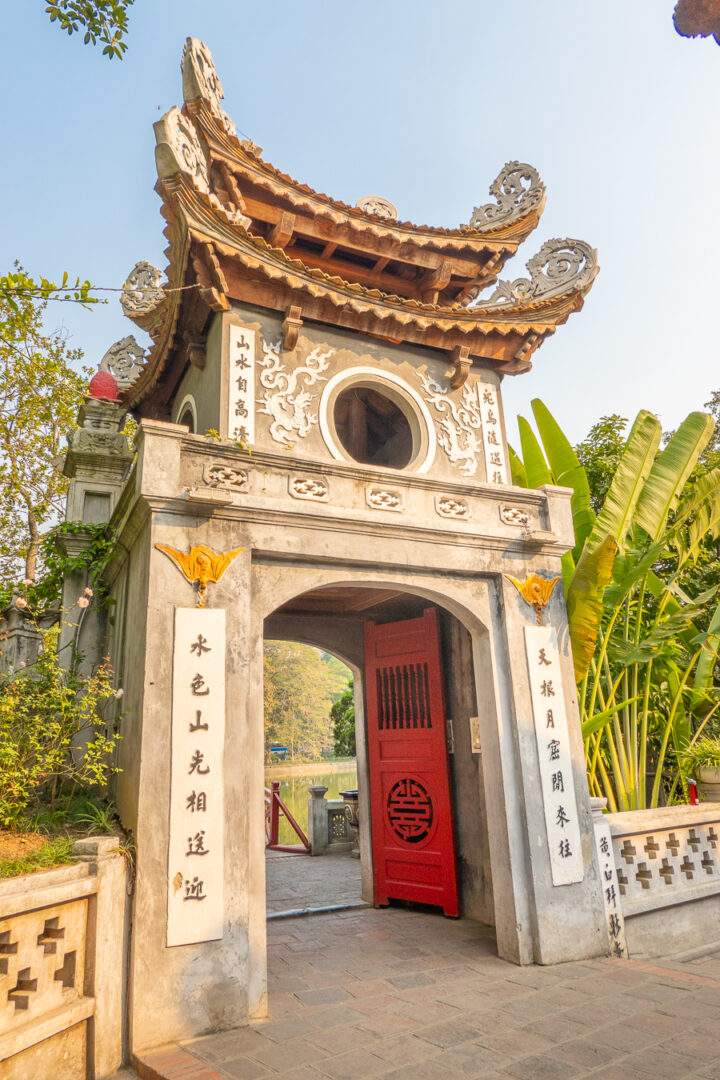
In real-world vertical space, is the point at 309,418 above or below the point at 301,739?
above

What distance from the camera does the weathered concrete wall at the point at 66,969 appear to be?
3.16 metres

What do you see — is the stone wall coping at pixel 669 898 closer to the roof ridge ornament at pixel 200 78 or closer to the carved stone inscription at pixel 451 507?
the carved stone inscription at pixel 451 507

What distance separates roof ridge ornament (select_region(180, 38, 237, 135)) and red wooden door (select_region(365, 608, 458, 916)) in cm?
513

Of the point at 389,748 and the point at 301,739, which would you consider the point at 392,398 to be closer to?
the point at 389,748

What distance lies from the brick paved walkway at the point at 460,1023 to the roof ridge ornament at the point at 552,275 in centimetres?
588

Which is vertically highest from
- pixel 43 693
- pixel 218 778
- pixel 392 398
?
pixel 392 398

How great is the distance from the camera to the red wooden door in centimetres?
639

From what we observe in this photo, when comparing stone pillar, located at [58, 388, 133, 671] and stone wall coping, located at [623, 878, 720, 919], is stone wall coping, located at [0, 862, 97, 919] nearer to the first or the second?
stone pillar, located at [58, 388, 133, 671]

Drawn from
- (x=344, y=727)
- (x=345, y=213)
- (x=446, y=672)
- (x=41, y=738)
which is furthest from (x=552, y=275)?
(x=344, y=727)

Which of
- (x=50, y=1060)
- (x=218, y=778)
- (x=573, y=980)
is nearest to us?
(x=50, y=1060)

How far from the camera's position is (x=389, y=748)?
6941 millimetres

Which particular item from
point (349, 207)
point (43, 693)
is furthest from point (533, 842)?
point (349, 207)

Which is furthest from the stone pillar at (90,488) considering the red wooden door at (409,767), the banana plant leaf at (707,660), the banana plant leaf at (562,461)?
the banana plant leaf at (707,660)

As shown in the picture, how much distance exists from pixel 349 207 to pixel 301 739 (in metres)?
34.6
